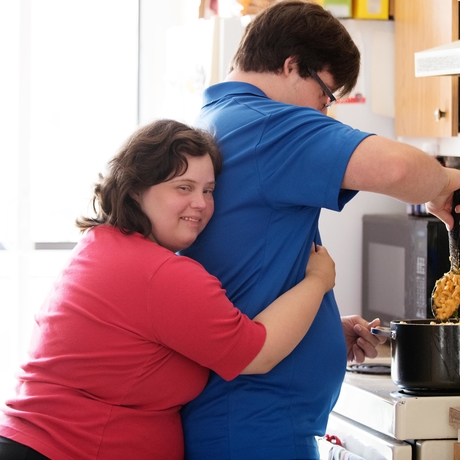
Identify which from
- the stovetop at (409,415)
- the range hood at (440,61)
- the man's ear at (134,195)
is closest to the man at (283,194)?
the man's ear at (134,195)

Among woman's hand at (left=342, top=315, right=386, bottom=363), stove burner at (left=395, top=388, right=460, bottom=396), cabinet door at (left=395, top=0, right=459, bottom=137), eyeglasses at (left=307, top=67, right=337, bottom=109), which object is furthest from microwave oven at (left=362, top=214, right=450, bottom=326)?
eyeglasses at (left=307, top=67, right=337, bottom=109)

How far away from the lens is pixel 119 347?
1.08 metres

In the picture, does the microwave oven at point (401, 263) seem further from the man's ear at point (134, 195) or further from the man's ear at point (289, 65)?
the man's ear at point (134, 195)

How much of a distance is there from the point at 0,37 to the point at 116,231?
2521 mm

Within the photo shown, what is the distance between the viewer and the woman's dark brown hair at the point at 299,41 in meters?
1.26

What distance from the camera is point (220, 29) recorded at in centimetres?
256

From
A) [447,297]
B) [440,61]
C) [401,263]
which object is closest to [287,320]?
[447,297]

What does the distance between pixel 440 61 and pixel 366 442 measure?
972 millimetres

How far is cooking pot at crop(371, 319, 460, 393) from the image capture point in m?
1.51

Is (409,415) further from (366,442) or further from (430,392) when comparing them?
(366,442)

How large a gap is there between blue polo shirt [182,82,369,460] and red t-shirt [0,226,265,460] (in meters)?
0.10

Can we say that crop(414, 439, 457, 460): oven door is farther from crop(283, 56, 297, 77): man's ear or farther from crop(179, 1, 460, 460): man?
crop(283, 56, 297, 77): man's ear

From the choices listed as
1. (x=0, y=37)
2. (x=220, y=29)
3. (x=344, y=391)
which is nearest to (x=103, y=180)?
(x=344, y=391)

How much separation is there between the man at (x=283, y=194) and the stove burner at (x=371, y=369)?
750 millimetres
